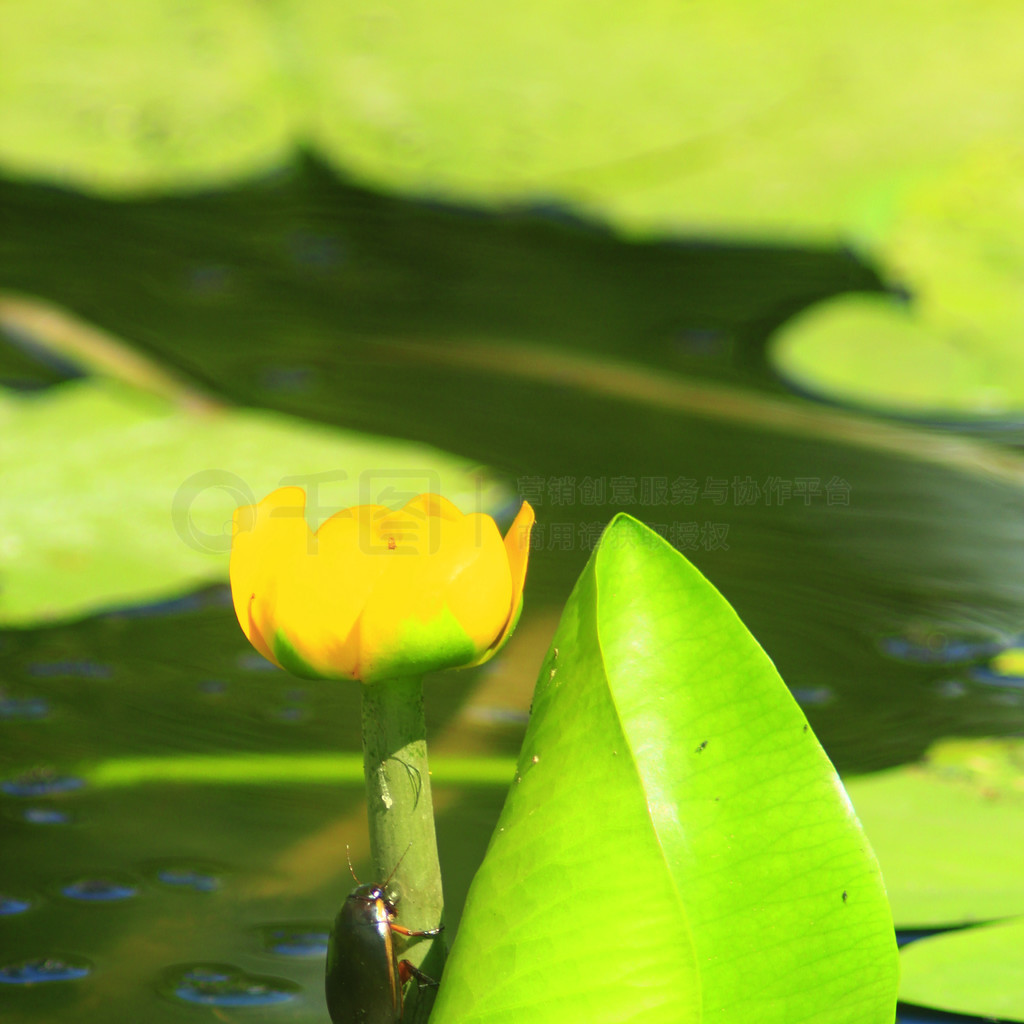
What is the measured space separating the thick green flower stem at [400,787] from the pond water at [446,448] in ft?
0.77

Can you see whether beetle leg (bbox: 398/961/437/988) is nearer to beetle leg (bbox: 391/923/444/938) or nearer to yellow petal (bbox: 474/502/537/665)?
beetle leg (bbox: 391/923/444/938)

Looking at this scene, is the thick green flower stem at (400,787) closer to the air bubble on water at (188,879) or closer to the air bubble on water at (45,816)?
the air bubble on water at (188,879)

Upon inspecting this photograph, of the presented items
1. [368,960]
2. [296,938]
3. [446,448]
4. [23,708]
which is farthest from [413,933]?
[446,448]

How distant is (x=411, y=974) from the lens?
1.85 ft

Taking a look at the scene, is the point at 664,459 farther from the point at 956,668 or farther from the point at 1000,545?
the point at 956,668

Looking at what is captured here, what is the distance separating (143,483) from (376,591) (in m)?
0.97

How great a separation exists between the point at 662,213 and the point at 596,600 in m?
1.79

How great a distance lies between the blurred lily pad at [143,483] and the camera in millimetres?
1231

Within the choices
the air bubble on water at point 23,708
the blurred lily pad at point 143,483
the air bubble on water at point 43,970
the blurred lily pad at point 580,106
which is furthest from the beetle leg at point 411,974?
the blurred lily pad at point 580,106

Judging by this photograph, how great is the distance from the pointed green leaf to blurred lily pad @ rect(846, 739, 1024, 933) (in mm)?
271

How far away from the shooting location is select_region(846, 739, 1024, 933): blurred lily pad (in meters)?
0.79

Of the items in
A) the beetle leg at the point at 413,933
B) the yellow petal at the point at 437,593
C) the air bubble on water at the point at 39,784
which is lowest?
the air bubble on water at the point at 39,784

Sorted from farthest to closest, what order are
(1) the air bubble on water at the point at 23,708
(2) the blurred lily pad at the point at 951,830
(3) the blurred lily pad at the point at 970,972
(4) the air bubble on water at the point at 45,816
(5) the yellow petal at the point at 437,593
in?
1. (1) the air bubble on water at the point at 23,708
2. (4) the air bubble on water at the point at 45,816
3. (2) the blurred lily pad at the point at 951,830
4. (3) the blurred lily pad at the point at 970,972
5. (5) the yellow petal at the point at 437,593

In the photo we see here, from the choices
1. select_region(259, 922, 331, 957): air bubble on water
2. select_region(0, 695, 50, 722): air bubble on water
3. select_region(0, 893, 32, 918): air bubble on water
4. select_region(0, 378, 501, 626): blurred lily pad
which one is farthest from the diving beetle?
select_region(0, 378, 501, 626): blurred lily pad
